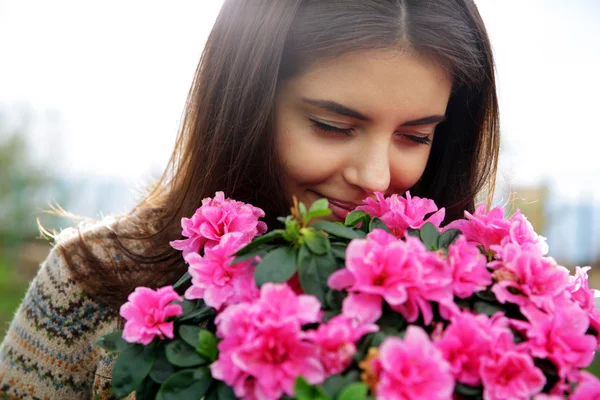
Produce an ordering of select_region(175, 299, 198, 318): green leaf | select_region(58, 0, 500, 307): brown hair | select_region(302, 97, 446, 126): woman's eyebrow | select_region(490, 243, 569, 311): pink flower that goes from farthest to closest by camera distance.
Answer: select_region(58, 0, 500, 307): brown hair, select_region(302, 97, 446, 126): woman's eyebrow, select_region(175, 299, 198, 318): green leaf, select_region(490, 243, 569, 311): pink flower

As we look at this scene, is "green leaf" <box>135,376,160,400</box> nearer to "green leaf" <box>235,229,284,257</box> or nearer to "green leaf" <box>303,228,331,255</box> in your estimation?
"green leaf" <box>235,229,284,257</box>

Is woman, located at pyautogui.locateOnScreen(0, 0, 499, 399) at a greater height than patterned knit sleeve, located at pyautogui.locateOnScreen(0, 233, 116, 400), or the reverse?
woman, located at pyautogui.locateOnScreen(0, 0, 499, 399)

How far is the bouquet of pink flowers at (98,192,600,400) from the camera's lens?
87 cm

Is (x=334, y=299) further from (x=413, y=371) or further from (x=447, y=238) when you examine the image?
(x=447, y=238)

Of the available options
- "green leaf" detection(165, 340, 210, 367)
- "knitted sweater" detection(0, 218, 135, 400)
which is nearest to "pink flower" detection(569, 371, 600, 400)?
"green leaf" detection(165, 340, 210, 367)

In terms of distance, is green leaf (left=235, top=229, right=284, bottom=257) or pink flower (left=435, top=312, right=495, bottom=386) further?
green leaf (left=235, top=229, right=284, bottom=257)

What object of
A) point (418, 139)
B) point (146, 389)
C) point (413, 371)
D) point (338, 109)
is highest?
point (338, 109)

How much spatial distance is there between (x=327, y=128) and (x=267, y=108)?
0.20 meters

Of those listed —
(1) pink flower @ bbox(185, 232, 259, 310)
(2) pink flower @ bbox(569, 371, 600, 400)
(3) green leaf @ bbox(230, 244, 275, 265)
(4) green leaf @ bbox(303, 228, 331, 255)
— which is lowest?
(2) pink flower @ bbox(569, 371, 600, 400)

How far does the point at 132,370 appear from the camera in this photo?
1.06 m

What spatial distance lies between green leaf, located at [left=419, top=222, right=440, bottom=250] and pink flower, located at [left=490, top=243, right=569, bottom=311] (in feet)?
0.43

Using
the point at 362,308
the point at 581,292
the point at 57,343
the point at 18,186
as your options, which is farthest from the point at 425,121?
the point at 18,186

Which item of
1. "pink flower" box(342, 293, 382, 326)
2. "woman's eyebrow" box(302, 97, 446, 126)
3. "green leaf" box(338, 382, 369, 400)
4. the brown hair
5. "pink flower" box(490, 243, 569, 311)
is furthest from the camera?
the brown hair

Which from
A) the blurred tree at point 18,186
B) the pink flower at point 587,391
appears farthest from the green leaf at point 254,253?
the blurred tree at point 18,186
